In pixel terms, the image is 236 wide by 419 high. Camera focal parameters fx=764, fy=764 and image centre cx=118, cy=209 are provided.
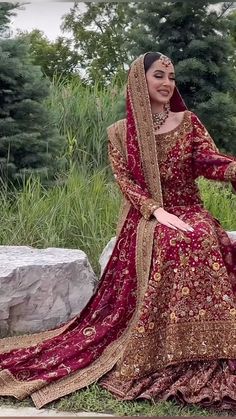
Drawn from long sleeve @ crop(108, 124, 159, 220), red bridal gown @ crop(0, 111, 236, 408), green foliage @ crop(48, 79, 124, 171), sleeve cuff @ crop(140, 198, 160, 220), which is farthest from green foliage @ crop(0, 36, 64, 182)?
sleeve cuff @ crop(140, 198, 160, 220)

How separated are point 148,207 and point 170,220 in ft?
0.43

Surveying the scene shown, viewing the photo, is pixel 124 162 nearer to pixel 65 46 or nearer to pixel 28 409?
pixel 28 409

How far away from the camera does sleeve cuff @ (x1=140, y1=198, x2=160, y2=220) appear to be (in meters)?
3.38

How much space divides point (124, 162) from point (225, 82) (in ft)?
11.3

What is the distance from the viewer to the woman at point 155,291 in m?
3.21

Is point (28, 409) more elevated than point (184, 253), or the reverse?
point (184, 253)

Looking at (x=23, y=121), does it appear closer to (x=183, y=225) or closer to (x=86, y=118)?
(x=86, y=118)

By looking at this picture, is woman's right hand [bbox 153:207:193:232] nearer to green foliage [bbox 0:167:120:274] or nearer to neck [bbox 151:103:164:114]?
neck [bbox 151:103:164:114]

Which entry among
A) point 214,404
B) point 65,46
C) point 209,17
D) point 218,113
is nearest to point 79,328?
point 214,404

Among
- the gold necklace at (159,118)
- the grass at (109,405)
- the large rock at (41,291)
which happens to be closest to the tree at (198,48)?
the large rock at (41,291)

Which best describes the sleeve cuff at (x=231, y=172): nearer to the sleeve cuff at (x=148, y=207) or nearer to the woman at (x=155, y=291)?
→ the woman at (x=155, y=291)

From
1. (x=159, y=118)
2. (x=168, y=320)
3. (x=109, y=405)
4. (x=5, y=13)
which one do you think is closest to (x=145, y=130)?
(x=159, y=118)

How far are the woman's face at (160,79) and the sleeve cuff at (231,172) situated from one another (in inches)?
16.6

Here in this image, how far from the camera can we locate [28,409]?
319 centimetres
